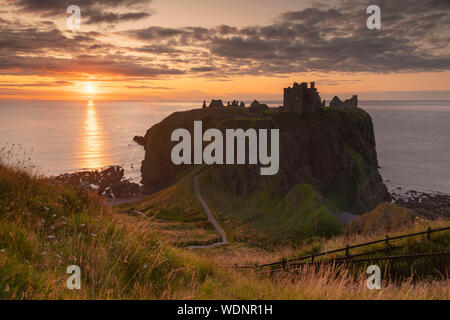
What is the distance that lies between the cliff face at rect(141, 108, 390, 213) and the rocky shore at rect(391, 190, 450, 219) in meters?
7.96

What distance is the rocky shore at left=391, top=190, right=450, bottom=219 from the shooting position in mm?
82725

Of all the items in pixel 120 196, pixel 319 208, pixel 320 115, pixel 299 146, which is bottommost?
pixel 120 196

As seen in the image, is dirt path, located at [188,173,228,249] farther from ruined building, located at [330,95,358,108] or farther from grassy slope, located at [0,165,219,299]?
ruined building, located at [330,95,358,108]

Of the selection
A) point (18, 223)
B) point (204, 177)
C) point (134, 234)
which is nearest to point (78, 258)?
point (134, 234)

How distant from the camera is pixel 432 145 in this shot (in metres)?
180

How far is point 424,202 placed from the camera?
3671 inches

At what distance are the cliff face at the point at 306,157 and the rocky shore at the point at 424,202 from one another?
7.96 metres

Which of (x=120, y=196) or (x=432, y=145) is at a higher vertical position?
(x=432, y=145)

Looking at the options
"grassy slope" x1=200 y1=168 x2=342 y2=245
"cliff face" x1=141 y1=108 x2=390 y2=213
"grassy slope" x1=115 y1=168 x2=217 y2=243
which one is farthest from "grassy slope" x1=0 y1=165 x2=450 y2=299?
"cliff face" x1=141 y1=108 x2=390 y2=213

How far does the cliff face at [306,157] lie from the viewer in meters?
92.8

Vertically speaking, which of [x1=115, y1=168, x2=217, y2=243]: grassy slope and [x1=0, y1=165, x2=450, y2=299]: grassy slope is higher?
[x1=0, y1=165, x2=450, y2=299]: grassy slope

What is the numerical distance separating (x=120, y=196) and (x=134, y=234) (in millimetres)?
108893

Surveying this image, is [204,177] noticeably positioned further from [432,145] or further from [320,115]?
[432,145]
